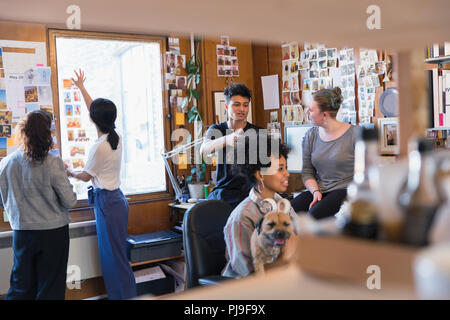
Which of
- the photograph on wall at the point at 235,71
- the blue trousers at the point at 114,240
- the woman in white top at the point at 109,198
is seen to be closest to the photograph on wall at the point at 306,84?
the photograph on wall at the point at 235,71

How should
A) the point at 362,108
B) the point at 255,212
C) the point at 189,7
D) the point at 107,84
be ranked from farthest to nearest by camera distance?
1. the point at 107,84
2. the point at 362,108
3. the point at 255,212
4. the point at 189,7

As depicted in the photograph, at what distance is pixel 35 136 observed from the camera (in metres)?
2.99

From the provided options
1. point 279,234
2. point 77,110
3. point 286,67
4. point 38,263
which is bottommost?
point 38,263

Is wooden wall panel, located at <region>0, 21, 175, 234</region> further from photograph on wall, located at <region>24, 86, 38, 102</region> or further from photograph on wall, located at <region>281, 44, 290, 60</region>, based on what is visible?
photograph on wall, located at <region>281, 44, 290, 60</region>

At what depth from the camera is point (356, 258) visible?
0.74m

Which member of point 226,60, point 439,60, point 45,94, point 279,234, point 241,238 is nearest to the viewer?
point 279,234

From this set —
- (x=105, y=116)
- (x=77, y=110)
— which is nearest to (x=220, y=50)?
(x=77, y=110)

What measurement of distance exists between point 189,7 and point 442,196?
0.48m

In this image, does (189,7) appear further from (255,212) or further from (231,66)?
(231,66)

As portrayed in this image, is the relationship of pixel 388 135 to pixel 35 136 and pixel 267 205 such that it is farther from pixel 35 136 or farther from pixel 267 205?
pixel 35 136

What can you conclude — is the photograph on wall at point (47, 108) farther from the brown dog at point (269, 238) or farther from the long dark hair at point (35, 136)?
the brown dog at point (269, 238)

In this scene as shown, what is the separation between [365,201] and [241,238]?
1.29 metres

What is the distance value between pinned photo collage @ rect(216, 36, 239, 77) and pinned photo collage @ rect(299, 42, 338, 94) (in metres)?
0.69
